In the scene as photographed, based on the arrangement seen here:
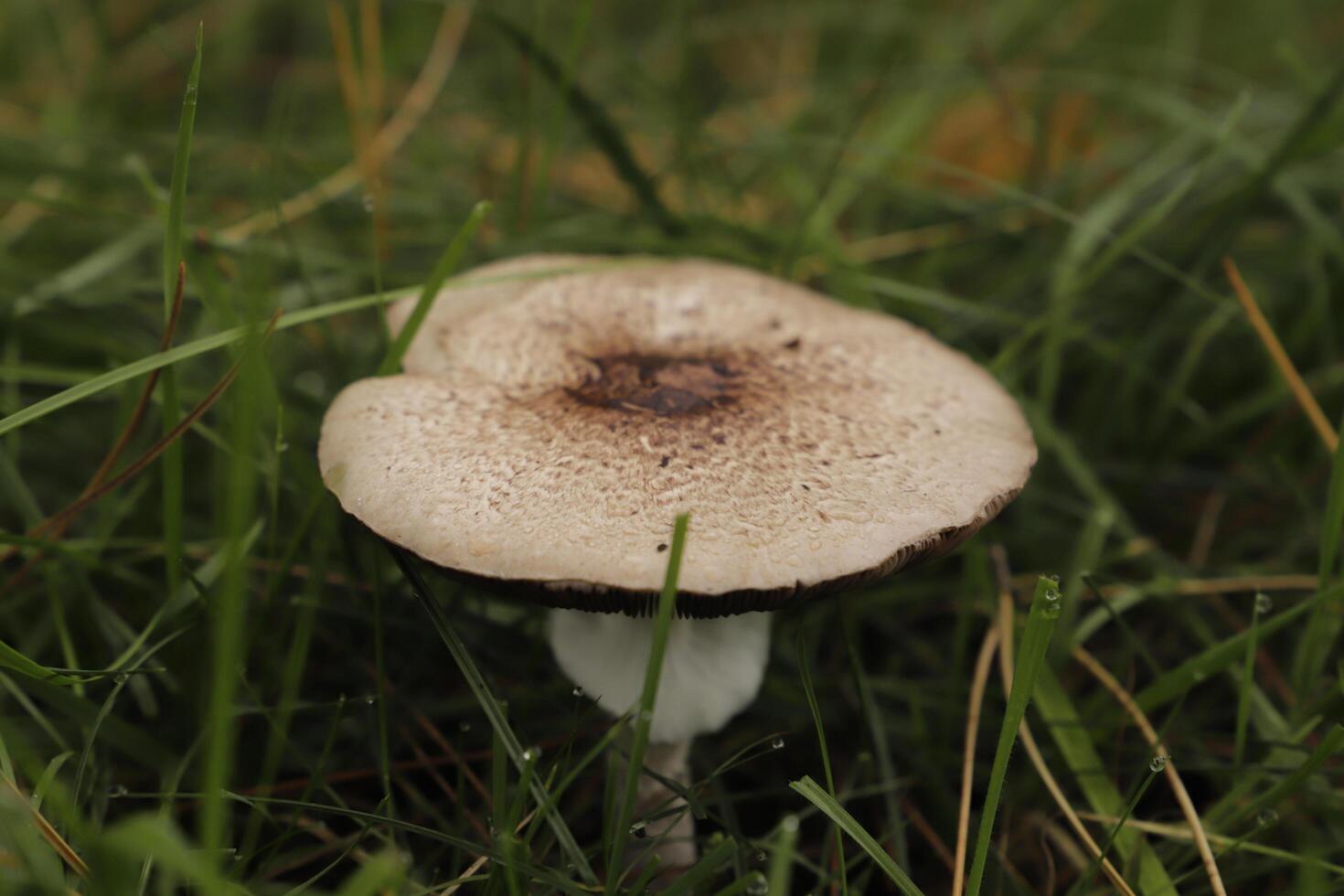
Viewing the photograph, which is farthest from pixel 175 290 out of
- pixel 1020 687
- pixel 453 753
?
pixel 1020 687

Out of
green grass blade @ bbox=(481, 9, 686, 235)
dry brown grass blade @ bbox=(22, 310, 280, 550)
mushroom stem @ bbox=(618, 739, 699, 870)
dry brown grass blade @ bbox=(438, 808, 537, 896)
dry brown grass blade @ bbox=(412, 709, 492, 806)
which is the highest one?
green grass blade @ bbox=(481, 9, 686, 235)

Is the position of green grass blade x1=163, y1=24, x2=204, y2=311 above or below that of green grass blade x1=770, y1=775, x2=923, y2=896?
above

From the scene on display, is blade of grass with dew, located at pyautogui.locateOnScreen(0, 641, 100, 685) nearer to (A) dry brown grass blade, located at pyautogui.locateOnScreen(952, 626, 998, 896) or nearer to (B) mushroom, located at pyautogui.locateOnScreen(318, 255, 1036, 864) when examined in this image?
(B) mushroom, located at pyautogui.locateOnScreen(318, 255, 1036, 864)

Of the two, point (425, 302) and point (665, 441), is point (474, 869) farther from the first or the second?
point (425, 302)

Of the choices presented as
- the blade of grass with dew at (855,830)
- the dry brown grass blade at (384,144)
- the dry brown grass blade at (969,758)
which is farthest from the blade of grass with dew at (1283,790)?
the dry brown grass blade at (384,144)

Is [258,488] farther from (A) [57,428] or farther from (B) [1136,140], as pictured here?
(B) [1136,140]

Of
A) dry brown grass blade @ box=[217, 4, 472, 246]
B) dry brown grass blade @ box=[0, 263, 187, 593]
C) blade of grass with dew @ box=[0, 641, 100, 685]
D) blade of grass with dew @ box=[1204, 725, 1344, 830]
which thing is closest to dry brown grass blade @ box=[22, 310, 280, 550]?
dry brown grass blade @ box=[0, 263, 187, 593]

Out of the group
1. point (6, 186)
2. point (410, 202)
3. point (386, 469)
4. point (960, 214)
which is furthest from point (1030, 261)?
point (6, 186)
